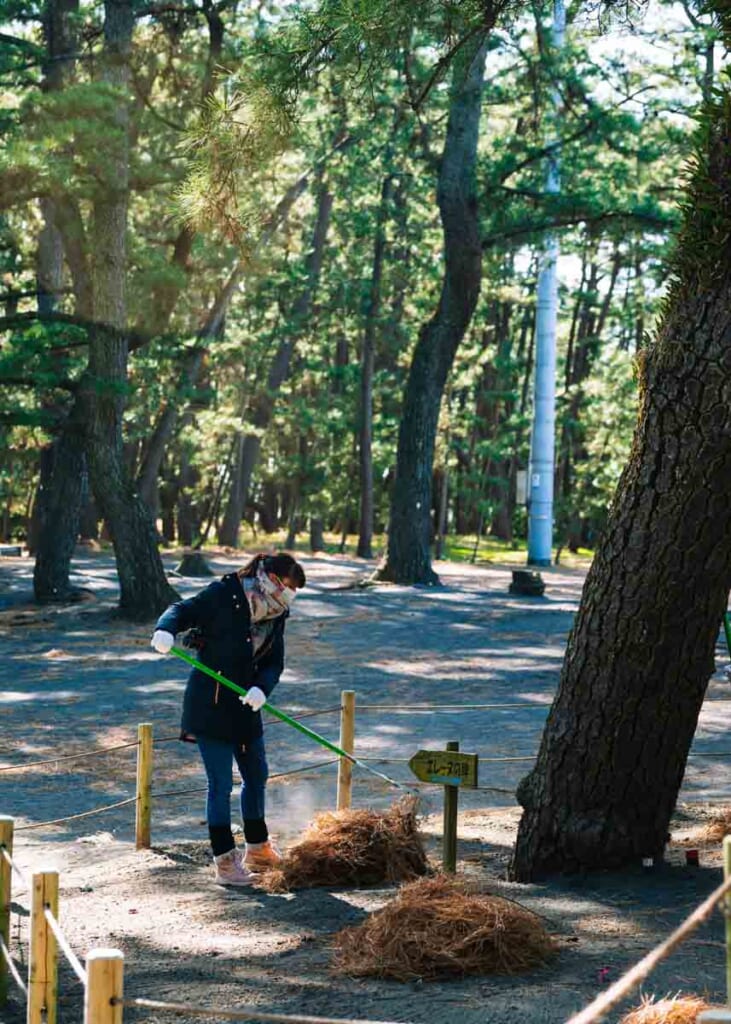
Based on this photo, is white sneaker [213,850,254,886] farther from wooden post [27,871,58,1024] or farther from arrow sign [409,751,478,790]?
wooden post [27,871,58,1024]

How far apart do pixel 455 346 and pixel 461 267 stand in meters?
1.62

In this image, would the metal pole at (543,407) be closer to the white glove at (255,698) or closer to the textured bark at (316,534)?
the textured bark at (316,534)

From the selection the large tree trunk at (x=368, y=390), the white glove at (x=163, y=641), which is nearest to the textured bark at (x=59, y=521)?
the large tree trunk at (x=368, y=390)

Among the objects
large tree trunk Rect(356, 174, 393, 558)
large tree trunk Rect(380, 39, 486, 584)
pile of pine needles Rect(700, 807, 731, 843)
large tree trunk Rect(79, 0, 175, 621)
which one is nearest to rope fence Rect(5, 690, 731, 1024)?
pile of pine needles Rect(700, 807, 731, 843)

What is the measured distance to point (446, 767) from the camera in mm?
6828

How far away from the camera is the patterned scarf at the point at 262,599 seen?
730cm

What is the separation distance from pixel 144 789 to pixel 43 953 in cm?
394

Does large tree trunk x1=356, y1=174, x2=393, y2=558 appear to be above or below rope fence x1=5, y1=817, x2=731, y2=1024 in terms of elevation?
above

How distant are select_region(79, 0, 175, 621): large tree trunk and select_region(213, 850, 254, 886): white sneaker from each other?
13185 millimetres

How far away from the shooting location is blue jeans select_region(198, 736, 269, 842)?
724 centimetres

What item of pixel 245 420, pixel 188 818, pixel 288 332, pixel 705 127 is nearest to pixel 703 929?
pixel 705 127

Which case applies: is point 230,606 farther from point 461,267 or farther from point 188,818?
point 461,267

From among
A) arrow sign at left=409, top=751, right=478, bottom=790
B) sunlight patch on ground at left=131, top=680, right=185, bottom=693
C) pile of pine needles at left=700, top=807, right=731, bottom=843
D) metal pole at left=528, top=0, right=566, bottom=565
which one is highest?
metal pole at left=528, top=0, right=566, bottom=565

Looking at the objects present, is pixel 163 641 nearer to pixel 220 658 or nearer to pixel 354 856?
pixel 220 658
